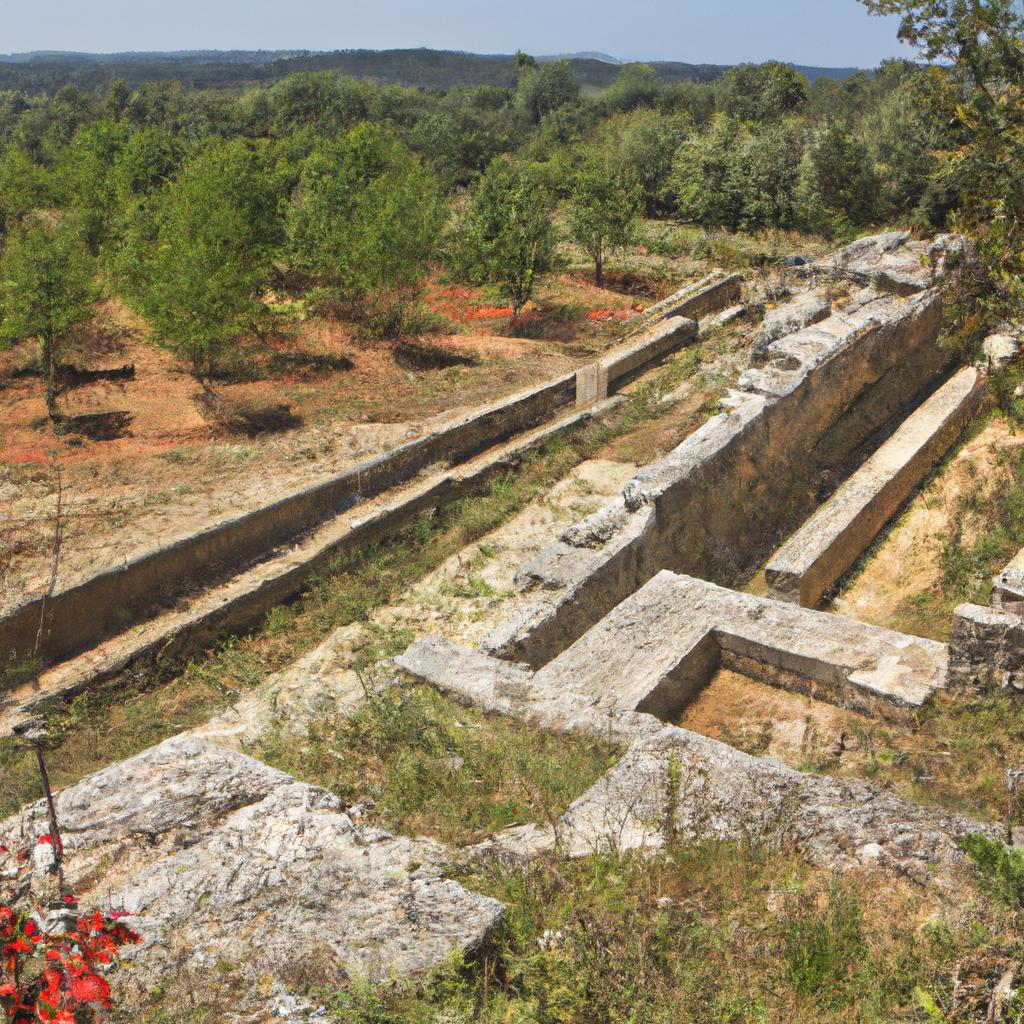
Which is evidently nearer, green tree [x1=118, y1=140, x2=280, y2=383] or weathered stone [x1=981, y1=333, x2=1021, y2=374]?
weathered stone [x1=981, y1=333, x2=1021, y2=374]

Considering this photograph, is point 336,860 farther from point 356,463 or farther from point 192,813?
point 356,463

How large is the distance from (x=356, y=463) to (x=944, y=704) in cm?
764

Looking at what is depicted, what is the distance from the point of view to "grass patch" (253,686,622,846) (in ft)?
15.8

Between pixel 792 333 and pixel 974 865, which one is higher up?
pixel 792 333

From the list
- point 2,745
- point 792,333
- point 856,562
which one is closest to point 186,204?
point 792,333

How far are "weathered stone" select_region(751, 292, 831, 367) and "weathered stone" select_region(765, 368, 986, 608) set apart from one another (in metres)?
1.97

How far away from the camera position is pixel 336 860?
155 inches

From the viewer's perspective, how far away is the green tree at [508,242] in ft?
61.7

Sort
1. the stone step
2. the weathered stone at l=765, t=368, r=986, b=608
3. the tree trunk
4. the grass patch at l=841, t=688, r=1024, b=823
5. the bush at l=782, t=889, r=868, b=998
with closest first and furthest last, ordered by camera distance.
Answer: the bush at l=782, t=889, r=868, b=998, the grass patch at l=841, t=688, r=1024, b=823, the stone step, the weathered stone at l=765, t=368, r=986, b=608, the tree trunk

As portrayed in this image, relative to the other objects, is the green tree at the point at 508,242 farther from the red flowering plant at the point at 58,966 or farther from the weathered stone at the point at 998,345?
the red flowering plant at the point at 58,966

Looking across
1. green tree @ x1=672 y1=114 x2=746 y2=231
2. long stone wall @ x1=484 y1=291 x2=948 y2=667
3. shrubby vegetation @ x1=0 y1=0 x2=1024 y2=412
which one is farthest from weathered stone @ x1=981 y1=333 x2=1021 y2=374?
green tree @ x1=672 y1=114 x2=746 y2=231

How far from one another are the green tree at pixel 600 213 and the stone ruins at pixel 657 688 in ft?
33.7

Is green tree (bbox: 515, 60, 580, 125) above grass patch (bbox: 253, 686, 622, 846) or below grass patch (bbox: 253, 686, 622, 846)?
above

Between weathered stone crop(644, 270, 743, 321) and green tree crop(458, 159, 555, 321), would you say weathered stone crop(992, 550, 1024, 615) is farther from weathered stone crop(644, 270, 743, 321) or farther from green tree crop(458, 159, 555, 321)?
green tree crop(458, 159, 555, 321)
